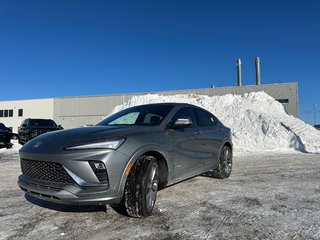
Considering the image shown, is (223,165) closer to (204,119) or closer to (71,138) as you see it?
(204,119)

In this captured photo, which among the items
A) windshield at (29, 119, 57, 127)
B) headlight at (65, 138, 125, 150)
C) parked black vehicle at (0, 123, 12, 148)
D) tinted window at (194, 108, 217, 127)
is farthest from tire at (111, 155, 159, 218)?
windshield at (29, 119, 57, 127)

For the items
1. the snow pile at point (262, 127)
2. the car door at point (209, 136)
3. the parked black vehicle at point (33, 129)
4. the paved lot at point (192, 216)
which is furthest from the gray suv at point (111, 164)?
the parked black vehicle at point (33, 129)

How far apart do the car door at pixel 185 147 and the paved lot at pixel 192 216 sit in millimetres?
503

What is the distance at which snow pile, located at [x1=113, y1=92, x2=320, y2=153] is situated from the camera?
609 inches

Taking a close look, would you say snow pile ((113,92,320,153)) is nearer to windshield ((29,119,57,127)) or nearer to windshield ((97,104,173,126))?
windshield ((29,119,57,127))

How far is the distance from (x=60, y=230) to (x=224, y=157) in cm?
426

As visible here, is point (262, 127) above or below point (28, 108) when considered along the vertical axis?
below

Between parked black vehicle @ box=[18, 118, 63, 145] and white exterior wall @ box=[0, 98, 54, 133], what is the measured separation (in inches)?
1275

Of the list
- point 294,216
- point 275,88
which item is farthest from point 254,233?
point 275,88

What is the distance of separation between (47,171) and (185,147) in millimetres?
2298

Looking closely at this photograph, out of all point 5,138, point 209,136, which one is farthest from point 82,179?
point 5,138

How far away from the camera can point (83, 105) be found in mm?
45469

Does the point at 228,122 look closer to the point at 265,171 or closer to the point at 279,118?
the point at 279,118

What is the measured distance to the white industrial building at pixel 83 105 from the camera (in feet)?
110
